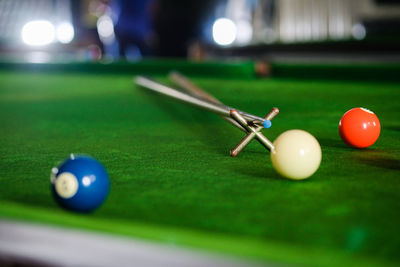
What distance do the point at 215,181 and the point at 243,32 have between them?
12.0m

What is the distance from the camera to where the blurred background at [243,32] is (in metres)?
6.26

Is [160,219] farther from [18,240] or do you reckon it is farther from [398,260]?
[398,260]

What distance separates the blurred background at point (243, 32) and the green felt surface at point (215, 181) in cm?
318

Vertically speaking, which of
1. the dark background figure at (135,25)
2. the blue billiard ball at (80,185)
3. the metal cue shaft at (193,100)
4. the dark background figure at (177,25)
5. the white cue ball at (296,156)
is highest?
the dark background figure at (177,25)

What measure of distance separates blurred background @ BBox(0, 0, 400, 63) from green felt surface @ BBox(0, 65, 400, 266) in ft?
10.4

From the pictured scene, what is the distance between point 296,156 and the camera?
51.7 inches

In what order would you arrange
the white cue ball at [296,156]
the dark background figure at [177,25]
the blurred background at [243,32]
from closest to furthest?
the white cue ball at [296,156], the blurred background at [243,32], the dark background figure at [177,25]

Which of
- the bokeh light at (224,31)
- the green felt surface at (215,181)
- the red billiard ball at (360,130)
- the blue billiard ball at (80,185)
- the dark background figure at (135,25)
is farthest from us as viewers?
the bokeh light at (224,31)

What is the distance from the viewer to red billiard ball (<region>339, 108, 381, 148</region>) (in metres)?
1.76

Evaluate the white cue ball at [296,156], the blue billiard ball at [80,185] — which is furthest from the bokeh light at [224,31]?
the blue billiard ball at [80,185]

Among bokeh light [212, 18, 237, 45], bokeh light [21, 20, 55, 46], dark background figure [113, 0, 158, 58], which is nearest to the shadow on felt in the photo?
dark background figure [113, 0, 158, 58]

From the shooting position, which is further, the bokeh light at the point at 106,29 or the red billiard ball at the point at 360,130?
the bokeh light at the point at 106,29

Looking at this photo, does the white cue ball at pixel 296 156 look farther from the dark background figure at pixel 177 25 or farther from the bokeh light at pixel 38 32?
the bokeh light at pixel 38 32

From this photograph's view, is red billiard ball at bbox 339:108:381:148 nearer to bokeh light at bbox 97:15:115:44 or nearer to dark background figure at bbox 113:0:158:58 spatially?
dark background figure at bbox 113:0:158:58
